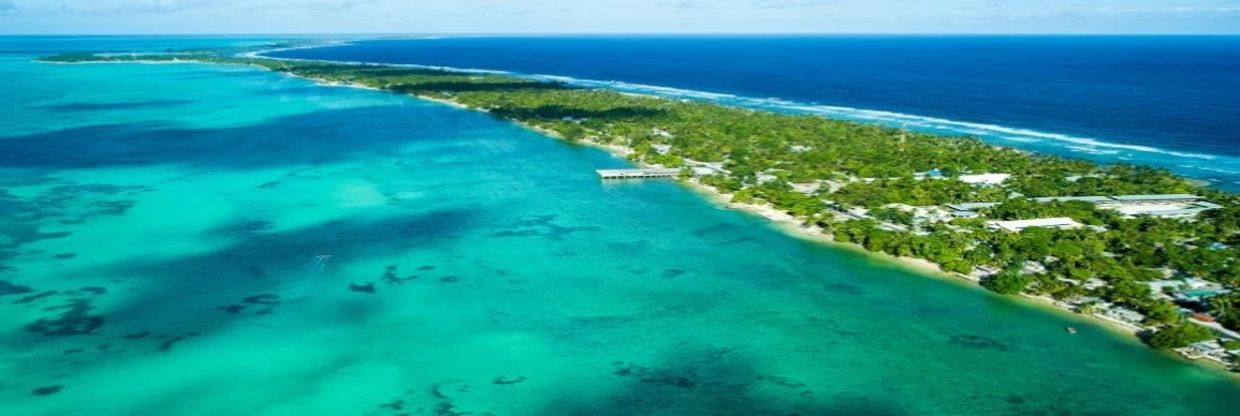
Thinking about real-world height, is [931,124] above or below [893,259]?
above

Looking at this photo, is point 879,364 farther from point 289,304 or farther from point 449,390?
point 289,304

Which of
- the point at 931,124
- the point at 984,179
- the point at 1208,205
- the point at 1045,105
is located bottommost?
the point at 1208,205

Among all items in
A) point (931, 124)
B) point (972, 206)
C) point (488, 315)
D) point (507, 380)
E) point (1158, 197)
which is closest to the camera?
point (507, 380)

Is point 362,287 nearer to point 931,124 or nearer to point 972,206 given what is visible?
point 972,206

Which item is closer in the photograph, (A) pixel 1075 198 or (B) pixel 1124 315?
(B) pixel 1124 315

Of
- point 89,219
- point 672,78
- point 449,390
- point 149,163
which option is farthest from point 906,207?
point 672,78

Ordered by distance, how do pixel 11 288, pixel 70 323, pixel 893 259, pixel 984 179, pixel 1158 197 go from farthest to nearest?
pixel 984 179 < pixel 1158 197 < pixel 893 259 < pixel 11 288 < pixel 70 323

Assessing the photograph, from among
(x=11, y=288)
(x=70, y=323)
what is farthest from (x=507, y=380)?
(x=11, y=288)
